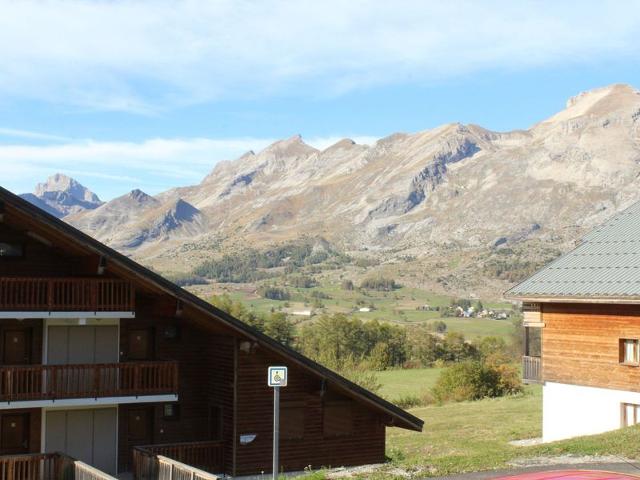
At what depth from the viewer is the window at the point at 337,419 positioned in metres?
29.4

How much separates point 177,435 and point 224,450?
1.67 meters

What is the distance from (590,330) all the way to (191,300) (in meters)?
17.5

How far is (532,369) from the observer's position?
39281 mm

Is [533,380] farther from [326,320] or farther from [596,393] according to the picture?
[326,320]

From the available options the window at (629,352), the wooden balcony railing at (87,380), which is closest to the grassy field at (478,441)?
the window at (629,352)

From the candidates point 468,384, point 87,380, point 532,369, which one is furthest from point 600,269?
point 468,384

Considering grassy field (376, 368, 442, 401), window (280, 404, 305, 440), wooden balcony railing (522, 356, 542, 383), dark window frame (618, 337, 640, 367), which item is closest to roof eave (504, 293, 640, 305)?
dark window frame (618, 337, 640, 367)

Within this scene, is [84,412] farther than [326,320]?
No

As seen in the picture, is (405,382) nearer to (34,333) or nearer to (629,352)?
(629,352)

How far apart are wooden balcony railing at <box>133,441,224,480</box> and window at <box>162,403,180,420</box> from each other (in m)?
1.45

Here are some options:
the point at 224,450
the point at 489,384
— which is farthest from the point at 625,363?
the point at 489,384

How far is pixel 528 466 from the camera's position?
23.7 meters

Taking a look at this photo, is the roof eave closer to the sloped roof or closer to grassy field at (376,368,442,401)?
the sloped roof

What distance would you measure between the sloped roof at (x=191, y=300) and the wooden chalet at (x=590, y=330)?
9.35 m
